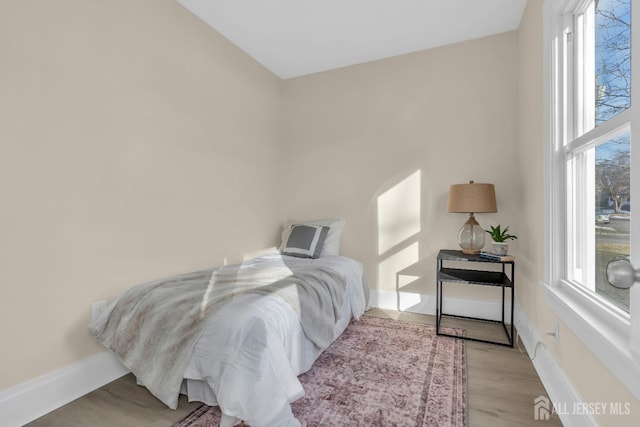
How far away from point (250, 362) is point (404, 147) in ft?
8.26

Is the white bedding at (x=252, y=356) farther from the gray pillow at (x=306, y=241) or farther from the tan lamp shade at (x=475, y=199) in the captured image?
the tan lamp shade at (x=475, y=199)

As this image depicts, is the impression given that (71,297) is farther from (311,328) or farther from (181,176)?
(311,328)

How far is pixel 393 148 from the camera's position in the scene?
3.21 meters

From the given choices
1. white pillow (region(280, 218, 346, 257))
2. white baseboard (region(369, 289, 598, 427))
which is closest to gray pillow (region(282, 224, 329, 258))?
white pillow (region(280, 218, 346, 257))

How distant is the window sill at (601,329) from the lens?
0.93 metres

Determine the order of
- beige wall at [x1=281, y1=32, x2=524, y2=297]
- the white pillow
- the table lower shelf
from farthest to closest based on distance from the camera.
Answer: the white pillow
beige wall at [x1=281, y1=32, x2=524, y2=297]
the table lower shelf

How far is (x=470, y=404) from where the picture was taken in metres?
1.66

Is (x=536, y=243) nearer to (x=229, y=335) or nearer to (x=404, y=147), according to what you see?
(x=404, y=147)

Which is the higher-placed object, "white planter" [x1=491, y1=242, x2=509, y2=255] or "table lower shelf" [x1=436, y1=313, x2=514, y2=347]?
"white planter" [x1=491, y1=242, x2=509, y2=255]

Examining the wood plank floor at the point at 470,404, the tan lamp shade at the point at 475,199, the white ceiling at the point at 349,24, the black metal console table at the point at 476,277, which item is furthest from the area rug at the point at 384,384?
the white ceiling at the point at 349,24

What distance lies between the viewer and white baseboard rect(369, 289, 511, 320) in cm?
285

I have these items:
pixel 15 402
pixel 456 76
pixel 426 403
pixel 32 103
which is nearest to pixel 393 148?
pixel 456 76

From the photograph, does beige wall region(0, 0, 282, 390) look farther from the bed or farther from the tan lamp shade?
the tan lamp shade

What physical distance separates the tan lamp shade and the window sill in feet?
3.15
